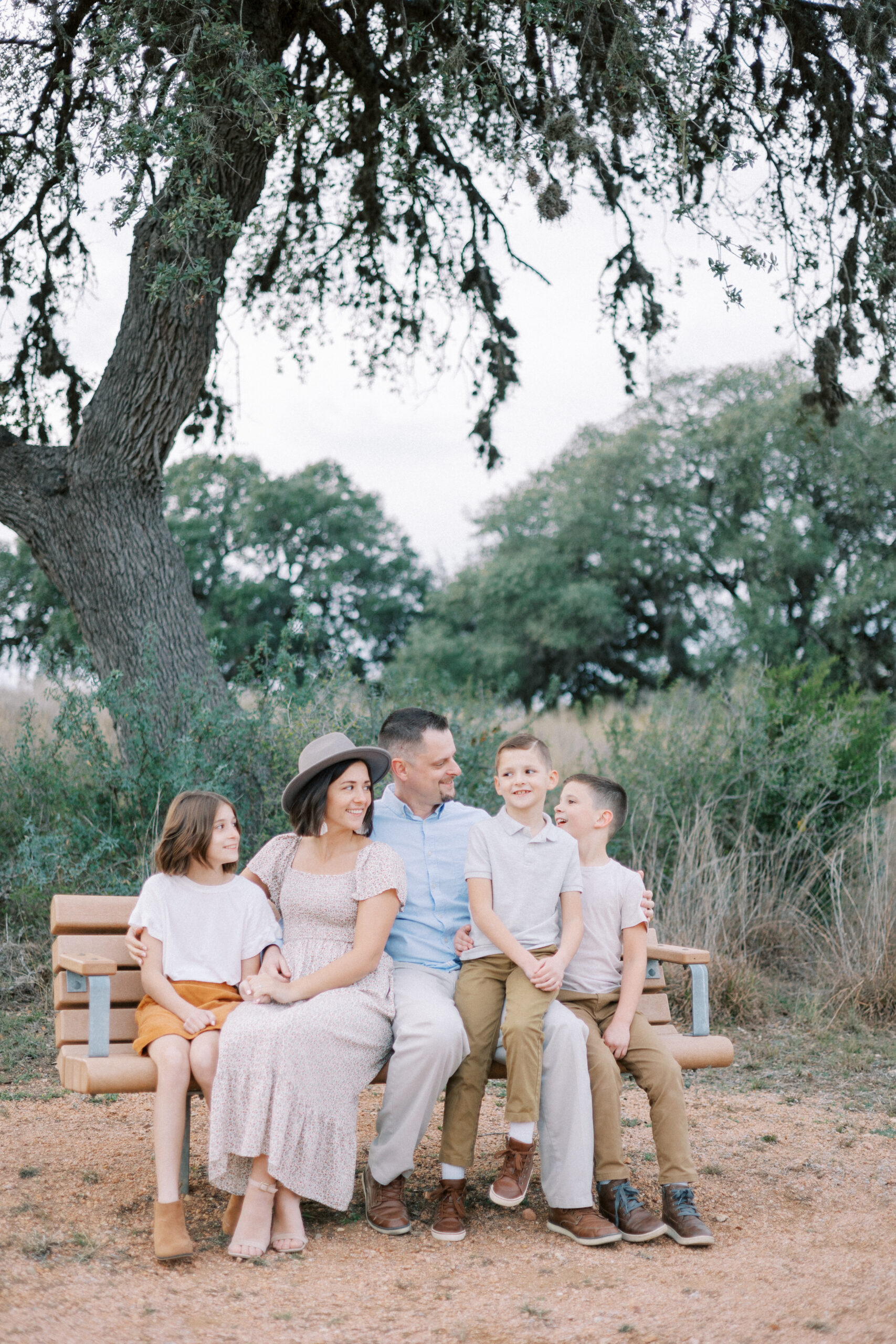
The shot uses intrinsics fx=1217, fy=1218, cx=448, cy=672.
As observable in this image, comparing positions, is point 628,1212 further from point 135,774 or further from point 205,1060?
point 135,774

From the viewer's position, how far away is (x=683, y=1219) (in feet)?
11.1

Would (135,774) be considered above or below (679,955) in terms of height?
above

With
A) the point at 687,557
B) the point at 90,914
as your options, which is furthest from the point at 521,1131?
the point at 687,557

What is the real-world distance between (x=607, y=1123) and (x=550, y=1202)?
27cm

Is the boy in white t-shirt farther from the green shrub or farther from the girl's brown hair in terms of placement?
the green shrub

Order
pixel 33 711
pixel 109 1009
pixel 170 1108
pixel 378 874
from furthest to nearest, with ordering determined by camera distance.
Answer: pixel 33 711 → pixel 378 874 → pixel 109 1009 → pixel 170 1108

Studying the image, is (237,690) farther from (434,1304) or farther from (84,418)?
(434,1304)

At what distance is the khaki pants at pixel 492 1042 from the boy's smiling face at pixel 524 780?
0.44 meters

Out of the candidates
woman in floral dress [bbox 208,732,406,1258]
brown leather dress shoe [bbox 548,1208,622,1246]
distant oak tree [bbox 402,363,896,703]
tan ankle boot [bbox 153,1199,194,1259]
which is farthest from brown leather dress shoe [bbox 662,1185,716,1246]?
distant oak tree [bbox 402,363,896,703]

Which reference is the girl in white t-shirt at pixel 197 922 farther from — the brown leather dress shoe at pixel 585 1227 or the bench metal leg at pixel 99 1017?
the brown leather dress shoe at pixel 585 1227

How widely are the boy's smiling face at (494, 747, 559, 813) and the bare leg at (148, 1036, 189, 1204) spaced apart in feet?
3.85

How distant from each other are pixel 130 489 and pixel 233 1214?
15.7 ft

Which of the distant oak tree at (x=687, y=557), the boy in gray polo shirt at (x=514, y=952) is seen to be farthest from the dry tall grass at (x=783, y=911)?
the distant oak tree at (x=687, y=557)

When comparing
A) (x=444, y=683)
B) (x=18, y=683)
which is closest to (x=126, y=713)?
(x=444, y=683)
